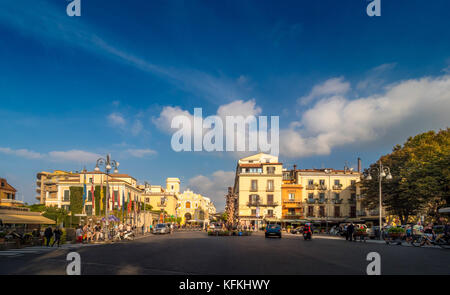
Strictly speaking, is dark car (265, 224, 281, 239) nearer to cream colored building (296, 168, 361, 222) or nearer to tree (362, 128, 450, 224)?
tree (362, 128, 450, 224)

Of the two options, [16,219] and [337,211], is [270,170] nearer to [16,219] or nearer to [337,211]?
[337,211]

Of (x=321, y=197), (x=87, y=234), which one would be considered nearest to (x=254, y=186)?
(x=321, y=197)

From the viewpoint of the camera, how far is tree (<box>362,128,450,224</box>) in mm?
38750

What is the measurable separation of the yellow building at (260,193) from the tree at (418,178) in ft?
70.4

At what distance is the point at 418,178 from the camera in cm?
4081

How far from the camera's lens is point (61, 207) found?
7325 centimetres

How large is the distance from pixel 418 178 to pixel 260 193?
37418 millimetres

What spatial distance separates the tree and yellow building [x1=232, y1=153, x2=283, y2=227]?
21444 mm
